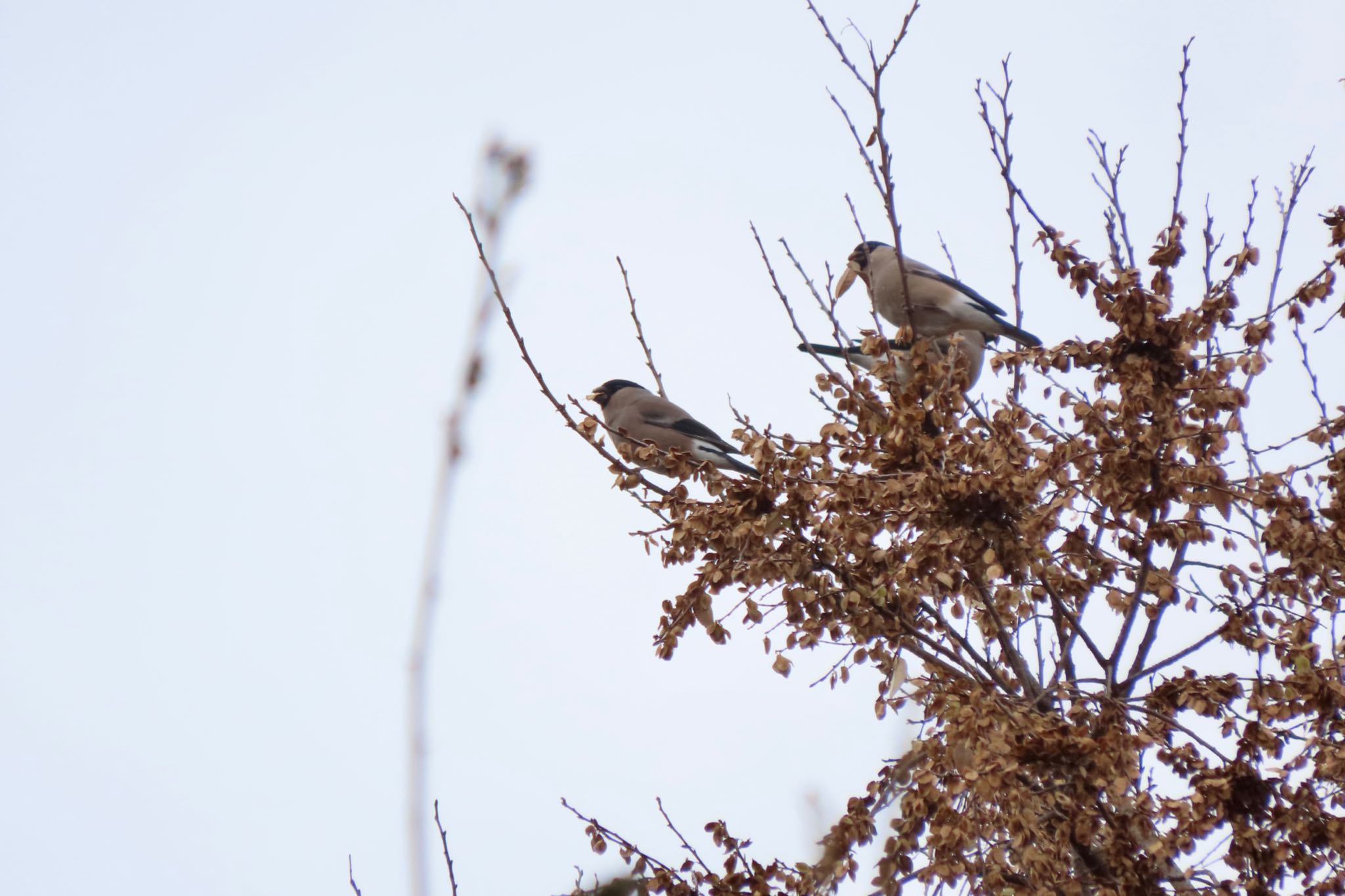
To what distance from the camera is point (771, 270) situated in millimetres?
4789

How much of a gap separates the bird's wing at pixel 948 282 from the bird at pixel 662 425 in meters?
1.51

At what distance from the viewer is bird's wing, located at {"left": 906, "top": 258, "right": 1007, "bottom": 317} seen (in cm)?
716

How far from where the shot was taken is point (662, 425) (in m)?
8.38

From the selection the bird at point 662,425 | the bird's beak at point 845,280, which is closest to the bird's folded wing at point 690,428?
the bird at point 662,425

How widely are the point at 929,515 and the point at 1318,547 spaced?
1119 millimetres

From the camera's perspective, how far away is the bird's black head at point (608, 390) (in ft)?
30.1

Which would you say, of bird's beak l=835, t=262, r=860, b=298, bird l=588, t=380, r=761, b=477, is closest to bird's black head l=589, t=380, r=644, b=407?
bird l=588, t=380, r=761, b=477

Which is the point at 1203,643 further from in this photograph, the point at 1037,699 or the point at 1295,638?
the point at 1037,699

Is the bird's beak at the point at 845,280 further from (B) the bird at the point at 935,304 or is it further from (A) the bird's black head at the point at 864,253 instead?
(B) the bird at the point at 935,304

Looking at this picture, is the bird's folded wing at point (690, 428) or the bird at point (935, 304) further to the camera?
the bird's folded wing at point (690, 428)

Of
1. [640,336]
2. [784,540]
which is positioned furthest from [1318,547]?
[640,336]

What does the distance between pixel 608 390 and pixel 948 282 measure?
2.79 m

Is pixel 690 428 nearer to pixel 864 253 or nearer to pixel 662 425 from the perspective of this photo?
pixel 662 425

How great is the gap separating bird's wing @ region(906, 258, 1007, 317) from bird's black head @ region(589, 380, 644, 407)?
2.14 meters
